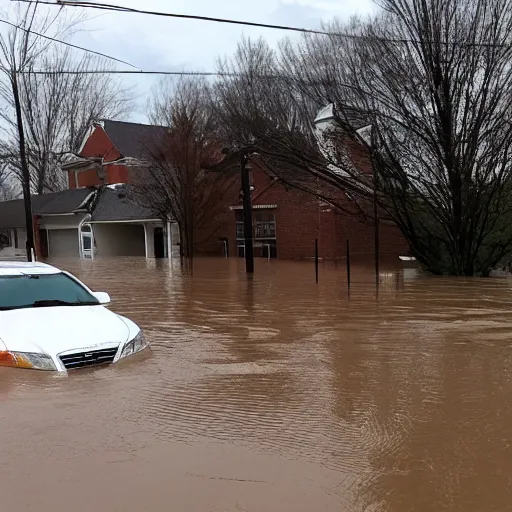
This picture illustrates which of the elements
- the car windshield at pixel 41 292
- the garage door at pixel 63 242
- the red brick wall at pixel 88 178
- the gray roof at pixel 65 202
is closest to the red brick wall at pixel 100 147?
the red brick wall at pixel 88 178

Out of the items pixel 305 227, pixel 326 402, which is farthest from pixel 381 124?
pixel 326 402

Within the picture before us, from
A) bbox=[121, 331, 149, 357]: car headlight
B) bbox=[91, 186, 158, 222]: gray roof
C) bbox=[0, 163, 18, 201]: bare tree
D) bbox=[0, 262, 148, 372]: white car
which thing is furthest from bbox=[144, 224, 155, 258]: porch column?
bbox=[0, 163, 18, 201]: bare tree

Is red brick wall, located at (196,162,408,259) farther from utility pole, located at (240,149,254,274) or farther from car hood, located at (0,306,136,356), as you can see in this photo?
car hood, located at (0,306,136,356)

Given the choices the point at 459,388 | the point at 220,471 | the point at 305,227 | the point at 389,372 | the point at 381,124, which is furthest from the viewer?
the point at 305,227

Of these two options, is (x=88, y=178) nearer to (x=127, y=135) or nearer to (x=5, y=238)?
(x=127, y=135)

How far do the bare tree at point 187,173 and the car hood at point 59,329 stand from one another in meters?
16.6

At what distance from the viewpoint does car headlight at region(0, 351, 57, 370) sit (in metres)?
6.52

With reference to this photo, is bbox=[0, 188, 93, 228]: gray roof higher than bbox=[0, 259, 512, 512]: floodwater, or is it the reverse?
bbox=[0, 188, 93, 228]: gray roof

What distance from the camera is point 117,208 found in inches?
1341

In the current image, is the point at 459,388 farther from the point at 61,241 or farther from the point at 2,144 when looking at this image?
the point at 2,144

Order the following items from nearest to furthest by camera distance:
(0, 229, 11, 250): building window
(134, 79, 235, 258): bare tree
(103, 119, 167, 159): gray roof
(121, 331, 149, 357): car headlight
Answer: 1. (121, 331, 149, 357): car headlight
2. (134, 79, 235, 258): bare tree
3. (103, 119, 167, 159): gray roof
4. (0, 229, 11, 250): building window

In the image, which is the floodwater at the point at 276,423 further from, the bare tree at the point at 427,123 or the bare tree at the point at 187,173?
the bare tree at the point at 187,173

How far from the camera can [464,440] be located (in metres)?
4.94

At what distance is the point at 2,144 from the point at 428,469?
48482 mm
